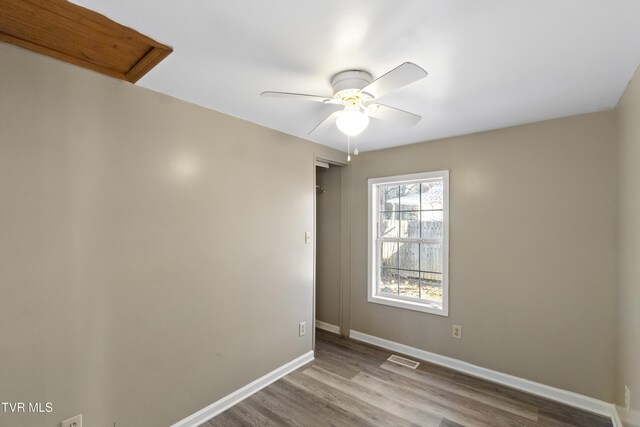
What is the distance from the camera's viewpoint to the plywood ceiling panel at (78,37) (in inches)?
50.3

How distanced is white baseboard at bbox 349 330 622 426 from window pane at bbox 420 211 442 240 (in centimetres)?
124

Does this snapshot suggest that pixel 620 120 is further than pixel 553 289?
No

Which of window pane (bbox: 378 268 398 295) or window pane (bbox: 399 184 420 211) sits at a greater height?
window pane (bbox: 399 184 420 211)

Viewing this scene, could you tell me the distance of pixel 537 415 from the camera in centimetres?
228

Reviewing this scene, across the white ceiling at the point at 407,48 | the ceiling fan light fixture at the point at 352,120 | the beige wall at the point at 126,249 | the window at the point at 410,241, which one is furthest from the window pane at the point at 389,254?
the ceiling fan light fixture at the point at 352,120

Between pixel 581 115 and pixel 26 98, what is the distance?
3.71m

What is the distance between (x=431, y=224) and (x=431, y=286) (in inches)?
26.6

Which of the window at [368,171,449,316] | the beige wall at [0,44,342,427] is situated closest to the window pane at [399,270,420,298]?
the window at [368,171,449,316]

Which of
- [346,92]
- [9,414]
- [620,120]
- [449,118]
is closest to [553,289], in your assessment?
[620,120]

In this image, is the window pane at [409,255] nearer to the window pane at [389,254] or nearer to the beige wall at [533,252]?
the window pane at [389,254]

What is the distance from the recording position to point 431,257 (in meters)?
3.25

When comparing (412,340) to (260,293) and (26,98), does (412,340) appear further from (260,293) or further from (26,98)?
(26,98)

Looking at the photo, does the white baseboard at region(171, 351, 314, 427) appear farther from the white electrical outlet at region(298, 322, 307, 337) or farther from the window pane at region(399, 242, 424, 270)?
the window pane at region(399, 242, 424, 270)

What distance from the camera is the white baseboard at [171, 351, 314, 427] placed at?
7.14ft
